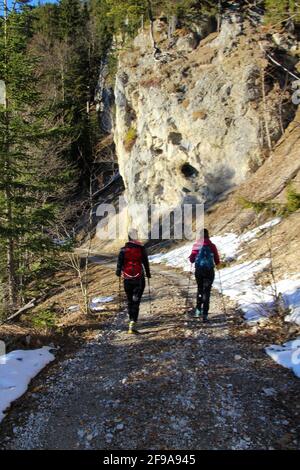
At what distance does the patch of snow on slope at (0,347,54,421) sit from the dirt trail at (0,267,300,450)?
1.05ft

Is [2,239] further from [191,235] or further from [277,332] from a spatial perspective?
[191,235]

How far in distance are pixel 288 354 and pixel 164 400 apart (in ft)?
8.23

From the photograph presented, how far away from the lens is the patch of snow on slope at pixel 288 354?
6230 millimetres

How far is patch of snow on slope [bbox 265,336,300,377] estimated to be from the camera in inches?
245

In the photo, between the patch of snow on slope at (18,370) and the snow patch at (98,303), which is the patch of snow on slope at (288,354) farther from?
the snow patch at (98,303)

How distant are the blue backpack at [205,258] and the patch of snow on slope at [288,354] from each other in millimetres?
2440

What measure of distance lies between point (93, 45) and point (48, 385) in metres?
52.3

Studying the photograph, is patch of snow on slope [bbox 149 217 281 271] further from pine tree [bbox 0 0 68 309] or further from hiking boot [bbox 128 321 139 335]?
hiking boot [bbox 128 321 139 335]

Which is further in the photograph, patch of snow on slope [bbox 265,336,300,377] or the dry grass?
the dry grass

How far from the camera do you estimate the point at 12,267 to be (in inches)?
538

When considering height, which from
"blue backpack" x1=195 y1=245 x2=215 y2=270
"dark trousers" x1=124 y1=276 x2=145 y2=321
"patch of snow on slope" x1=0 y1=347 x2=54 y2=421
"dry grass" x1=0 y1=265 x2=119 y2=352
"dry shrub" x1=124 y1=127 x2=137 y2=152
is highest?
"dry shrub" x1=124 y1=127 x2=137 y2=152

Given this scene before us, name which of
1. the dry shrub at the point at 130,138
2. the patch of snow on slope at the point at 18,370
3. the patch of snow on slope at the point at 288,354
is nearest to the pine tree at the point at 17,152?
the patch of snow on slope at the point at 18,370

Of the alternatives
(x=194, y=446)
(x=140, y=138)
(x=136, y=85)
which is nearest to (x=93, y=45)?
(x=136, y=85)

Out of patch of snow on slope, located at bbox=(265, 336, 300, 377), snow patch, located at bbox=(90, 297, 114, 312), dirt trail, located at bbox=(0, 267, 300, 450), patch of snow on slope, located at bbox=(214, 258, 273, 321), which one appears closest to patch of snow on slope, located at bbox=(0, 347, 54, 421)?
dirt trail, located at bbox=(0, 267, 300, 450)
